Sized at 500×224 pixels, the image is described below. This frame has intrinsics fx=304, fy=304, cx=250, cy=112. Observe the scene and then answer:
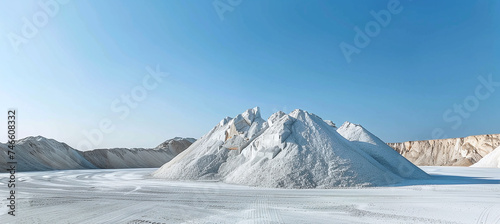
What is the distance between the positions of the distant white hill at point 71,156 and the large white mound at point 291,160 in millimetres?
32597

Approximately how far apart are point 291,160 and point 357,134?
12.2 meters

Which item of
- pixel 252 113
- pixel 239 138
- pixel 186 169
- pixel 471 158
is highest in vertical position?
pixel 252 113

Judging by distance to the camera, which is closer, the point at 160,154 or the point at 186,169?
the point at 186,169

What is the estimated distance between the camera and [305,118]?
19422 millimetres

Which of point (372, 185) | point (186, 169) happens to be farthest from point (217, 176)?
point (372, 185)

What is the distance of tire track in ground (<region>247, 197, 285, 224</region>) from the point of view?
7.17 metres

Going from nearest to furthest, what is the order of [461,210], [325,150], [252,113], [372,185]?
[461,210]
[372,185]
[325,150]
[252,113]

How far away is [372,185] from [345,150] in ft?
9.06

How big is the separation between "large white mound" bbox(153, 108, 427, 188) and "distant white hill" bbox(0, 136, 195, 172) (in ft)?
107

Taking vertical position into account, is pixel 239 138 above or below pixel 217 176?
above

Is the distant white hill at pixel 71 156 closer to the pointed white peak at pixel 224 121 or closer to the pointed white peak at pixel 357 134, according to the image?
the pointed white peak at pixel 224 121

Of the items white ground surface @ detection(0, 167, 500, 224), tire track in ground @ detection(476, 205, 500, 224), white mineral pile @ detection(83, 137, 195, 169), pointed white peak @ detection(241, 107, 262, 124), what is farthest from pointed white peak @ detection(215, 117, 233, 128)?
white mineral pile @ detection(83, 137, 195, 169)

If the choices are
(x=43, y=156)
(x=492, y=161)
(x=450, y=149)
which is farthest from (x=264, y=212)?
(x=450, y=149)

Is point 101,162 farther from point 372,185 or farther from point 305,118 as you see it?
point 372,185
